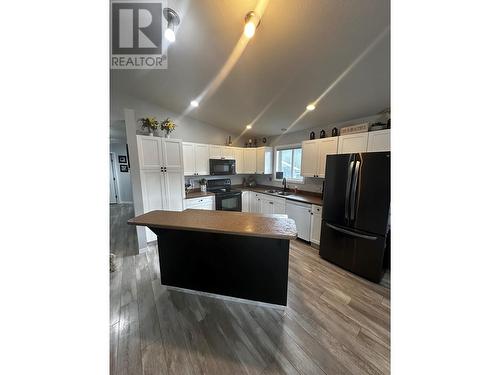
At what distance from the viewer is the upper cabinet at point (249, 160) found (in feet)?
14.7

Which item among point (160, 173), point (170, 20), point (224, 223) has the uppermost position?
point (170, 20)

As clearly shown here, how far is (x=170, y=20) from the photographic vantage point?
1465mm

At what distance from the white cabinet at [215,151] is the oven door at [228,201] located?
3.18 feet

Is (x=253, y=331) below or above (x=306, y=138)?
below

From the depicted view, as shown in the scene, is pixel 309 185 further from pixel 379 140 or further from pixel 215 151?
pixel 215 151

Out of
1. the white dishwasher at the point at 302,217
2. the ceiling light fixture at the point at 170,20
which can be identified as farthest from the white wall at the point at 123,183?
the white dishwasher at the point at 302,217

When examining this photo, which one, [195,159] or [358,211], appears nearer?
[358,211]

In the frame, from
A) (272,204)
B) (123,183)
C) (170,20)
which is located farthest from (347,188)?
(123,183)

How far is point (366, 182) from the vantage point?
2.05 m

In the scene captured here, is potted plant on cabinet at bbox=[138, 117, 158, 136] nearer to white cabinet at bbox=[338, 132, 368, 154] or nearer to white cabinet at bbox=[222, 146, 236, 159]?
white cabinet at bbox=[222, 146, 236, 159]

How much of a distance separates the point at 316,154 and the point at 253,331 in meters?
2.86

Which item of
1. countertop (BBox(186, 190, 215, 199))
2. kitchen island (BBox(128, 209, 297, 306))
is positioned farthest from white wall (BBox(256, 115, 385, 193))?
kitchen island (BBox(128, 209, 297, 306))
